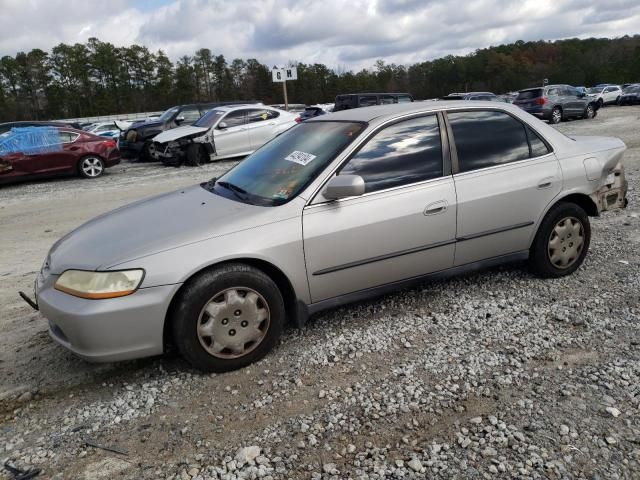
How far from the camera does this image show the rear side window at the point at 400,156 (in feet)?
11.7

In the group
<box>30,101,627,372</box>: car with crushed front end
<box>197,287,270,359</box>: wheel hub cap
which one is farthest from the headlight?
<box>197,287,270,359</box>: wheel hub cap

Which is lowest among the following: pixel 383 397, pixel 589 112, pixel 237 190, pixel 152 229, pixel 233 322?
pixel 383 397

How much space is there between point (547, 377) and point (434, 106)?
217 centimetres

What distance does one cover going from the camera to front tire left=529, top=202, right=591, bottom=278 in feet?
13.9

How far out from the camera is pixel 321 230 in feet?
10.9

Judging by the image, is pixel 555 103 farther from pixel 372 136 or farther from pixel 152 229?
pixel 152 229

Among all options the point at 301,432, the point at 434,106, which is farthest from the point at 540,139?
the point at 301,432

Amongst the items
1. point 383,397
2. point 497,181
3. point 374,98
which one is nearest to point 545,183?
point 497,181

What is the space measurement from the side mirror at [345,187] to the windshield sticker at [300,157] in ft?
1.29

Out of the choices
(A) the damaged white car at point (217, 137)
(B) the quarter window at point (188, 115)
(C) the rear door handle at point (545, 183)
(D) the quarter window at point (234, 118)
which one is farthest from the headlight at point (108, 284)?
(B) the quarter window at point (188, 115)

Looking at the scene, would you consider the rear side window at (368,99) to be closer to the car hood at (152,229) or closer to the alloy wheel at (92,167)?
the alloy wheel at (92,167)

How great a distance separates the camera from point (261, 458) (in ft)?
8.06

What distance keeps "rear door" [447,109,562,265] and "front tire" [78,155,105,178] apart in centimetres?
1146

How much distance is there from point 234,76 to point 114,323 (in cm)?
8136
